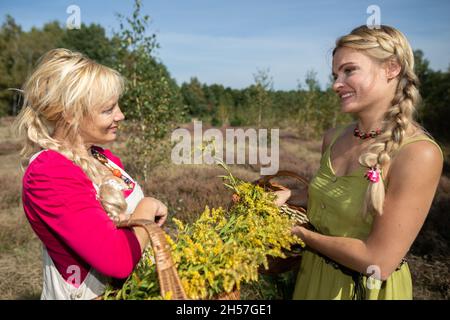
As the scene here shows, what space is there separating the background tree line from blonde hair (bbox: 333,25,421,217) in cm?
34

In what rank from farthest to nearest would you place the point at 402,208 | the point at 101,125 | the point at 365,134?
the point at 365,134
the point at 101,125
the point at 402,208

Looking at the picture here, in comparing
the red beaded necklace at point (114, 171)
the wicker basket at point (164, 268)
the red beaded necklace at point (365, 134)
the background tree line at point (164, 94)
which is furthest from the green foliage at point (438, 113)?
the wicker basket at point (164, 268)

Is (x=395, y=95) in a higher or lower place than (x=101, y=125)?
higher

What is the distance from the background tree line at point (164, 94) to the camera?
7.44 m

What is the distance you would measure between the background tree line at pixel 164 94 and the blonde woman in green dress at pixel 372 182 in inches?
16.4

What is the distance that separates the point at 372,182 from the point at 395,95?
1.67 ft

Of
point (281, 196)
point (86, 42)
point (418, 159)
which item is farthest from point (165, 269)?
point (86, 42)

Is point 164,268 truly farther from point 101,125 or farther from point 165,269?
point 101,125

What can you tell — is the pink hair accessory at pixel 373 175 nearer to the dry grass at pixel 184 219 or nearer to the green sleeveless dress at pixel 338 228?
the green sleeveless dress at pixel 338 228

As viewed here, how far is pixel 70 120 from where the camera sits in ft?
5.07

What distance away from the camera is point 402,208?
147 cm
